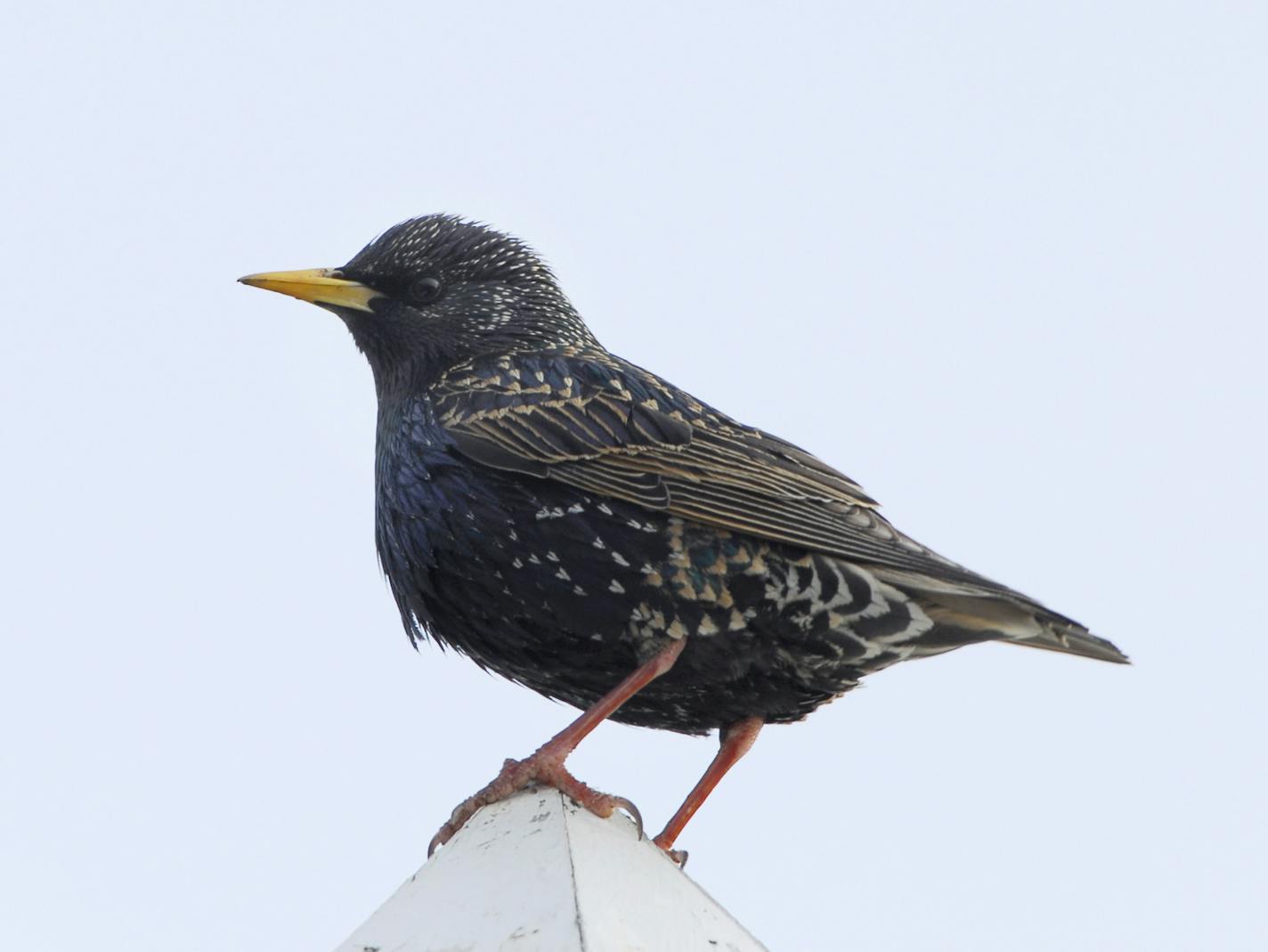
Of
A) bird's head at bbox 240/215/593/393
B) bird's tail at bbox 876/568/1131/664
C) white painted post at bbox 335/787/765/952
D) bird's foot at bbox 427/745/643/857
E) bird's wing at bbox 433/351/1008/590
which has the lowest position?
white painted post at bbox 335/787/765/952

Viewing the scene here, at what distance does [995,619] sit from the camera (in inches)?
208

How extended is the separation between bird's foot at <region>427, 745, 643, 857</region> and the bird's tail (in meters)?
1.20

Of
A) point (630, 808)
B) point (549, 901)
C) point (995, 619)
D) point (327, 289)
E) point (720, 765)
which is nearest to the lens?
point (549, 901)

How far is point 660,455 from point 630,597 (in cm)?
50

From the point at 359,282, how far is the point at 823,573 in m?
2.01

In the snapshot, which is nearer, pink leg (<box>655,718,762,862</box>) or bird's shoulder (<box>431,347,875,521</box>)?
bird's shoulder (<box>431,347,875,521</box>)

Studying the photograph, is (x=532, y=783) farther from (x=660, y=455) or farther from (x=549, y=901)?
(x=549, y=901)

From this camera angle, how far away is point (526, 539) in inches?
200

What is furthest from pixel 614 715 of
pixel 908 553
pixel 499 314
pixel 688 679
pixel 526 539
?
pixel 499 314

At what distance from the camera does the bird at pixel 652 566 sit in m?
5.08

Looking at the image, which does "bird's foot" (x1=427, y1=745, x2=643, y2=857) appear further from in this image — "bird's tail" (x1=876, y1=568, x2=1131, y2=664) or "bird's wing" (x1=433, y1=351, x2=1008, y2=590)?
"bird's tail" (x1=876, y1=568, x2=1131, y2=664)

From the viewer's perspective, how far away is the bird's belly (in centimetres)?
507

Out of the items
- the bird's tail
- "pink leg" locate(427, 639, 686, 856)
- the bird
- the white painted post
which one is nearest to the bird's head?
the bird

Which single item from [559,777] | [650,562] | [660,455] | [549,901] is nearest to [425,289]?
[660,455]
